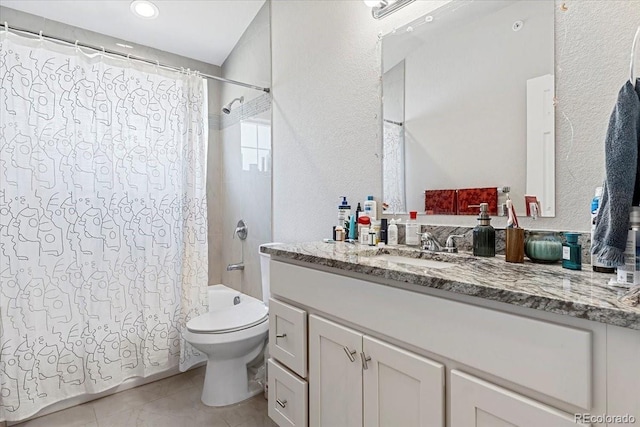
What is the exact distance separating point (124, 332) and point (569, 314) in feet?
7.18

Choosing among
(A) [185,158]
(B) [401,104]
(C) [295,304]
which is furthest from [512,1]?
(A) [185,158]

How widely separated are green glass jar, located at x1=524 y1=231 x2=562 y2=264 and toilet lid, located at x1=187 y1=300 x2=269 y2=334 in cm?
146

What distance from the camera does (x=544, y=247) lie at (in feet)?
3.28

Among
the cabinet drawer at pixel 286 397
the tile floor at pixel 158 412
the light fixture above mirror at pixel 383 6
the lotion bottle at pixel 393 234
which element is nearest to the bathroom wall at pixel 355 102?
the light fixture above mirror at pixel 383 6

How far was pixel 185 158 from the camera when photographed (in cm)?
213

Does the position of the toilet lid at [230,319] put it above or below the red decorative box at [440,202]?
below

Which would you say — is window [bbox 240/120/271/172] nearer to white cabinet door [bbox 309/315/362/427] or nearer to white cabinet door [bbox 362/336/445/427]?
white cabinet door [bbox 309/315/362/427]

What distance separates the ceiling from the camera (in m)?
2.14

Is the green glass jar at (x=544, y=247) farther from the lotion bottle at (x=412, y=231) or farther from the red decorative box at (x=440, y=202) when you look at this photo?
the lotion bottle at (x=412, y=231)

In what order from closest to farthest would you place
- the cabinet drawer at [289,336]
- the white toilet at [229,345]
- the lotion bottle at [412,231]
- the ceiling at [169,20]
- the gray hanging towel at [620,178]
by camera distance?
the gray hanging towel at [620,178]
the cabinet drawer at [289,336]
the lotion bottle at [412,231]
the white toilet at [229,345]
the ceiling at [169,20]

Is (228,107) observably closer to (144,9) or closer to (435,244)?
(144,9)

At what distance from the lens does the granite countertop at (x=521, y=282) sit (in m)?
0.60

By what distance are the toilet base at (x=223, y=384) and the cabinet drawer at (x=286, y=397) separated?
1.78 ft

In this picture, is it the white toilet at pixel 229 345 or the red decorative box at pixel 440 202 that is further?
the white toilet at pixel 229 345
